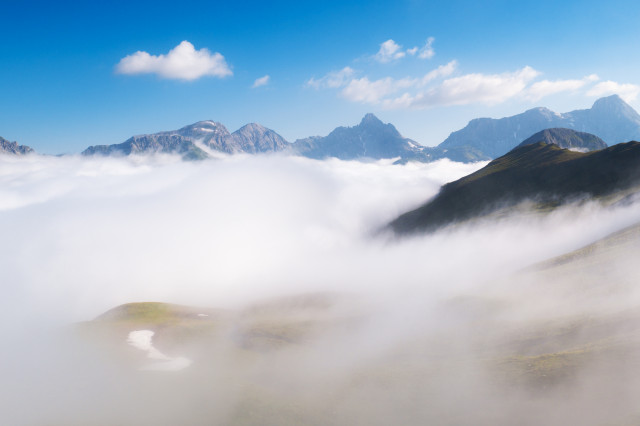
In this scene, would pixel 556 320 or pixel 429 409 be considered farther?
pixel 556 320

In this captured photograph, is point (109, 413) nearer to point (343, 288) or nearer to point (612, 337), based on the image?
point (612, 337)

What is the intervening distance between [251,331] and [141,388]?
144 feet

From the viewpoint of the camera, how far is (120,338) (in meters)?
112

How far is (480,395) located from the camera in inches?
2315

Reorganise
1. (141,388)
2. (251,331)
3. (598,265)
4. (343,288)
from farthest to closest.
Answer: (343,288) < (251,331) < (598,265) < (141,388)

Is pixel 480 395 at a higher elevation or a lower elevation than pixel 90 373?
lower

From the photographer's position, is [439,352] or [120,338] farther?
[120,338]

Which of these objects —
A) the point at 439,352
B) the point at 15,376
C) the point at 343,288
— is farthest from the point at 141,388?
the point at 343,288

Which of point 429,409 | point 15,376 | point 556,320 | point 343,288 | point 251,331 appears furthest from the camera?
point 343,288

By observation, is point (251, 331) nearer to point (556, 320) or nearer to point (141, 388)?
point (141, 388)

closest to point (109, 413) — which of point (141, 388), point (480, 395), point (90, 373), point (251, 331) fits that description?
point (141, 388)

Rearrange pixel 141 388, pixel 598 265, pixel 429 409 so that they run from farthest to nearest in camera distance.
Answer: pixel 598 265
pixel 141 388
pixel 429 409

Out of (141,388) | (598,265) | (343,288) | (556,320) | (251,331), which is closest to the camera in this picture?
(141,388)

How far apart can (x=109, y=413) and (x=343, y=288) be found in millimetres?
126300
